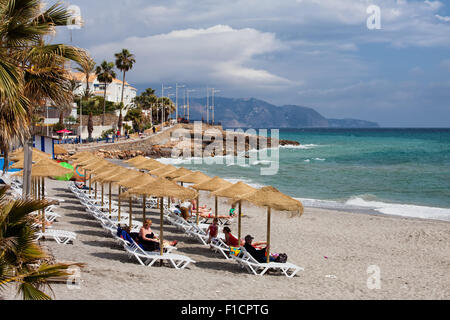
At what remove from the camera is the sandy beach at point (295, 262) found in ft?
27.6

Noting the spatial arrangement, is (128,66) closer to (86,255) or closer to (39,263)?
(86,255)

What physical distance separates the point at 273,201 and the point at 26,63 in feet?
19.1

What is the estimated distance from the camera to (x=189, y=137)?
83.8 m

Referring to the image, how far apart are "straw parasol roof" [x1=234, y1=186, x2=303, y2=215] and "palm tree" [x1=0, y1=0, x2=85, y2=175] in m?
5.21

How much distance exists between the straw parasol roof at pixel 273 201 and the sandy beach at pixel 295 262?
72 cm

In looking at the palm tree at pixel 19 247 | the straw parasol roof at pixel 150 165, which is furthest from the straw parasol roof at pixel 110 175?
the palm tree at pixel 19 247

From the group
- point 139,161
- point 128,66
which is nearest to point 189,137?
point 128,66

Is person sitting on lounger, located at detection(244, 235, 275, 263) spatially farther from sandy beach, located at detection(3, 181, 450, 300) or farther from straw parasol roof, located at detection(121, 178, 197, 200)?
straw parasol roof, located at detection(121, 178, 197, 200)

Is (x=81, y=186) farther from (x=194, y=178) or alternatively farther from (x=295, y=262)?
(x=295, y=262)

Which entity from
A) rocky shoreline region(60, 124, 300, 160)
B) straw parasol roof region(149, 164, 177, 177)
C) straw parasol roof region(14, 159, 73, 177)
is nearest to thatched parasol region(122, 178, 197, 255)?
straw parasol roof region(14, 159, 73, 177)

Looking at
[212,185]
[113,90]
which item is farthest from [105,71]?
[212,185]

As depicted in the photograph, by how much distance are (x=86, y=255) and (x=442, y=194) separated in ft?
84.8

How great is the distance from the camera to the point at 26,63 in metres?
5.84

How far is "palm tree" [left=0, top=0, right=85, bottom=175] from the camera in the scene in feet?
16.3
